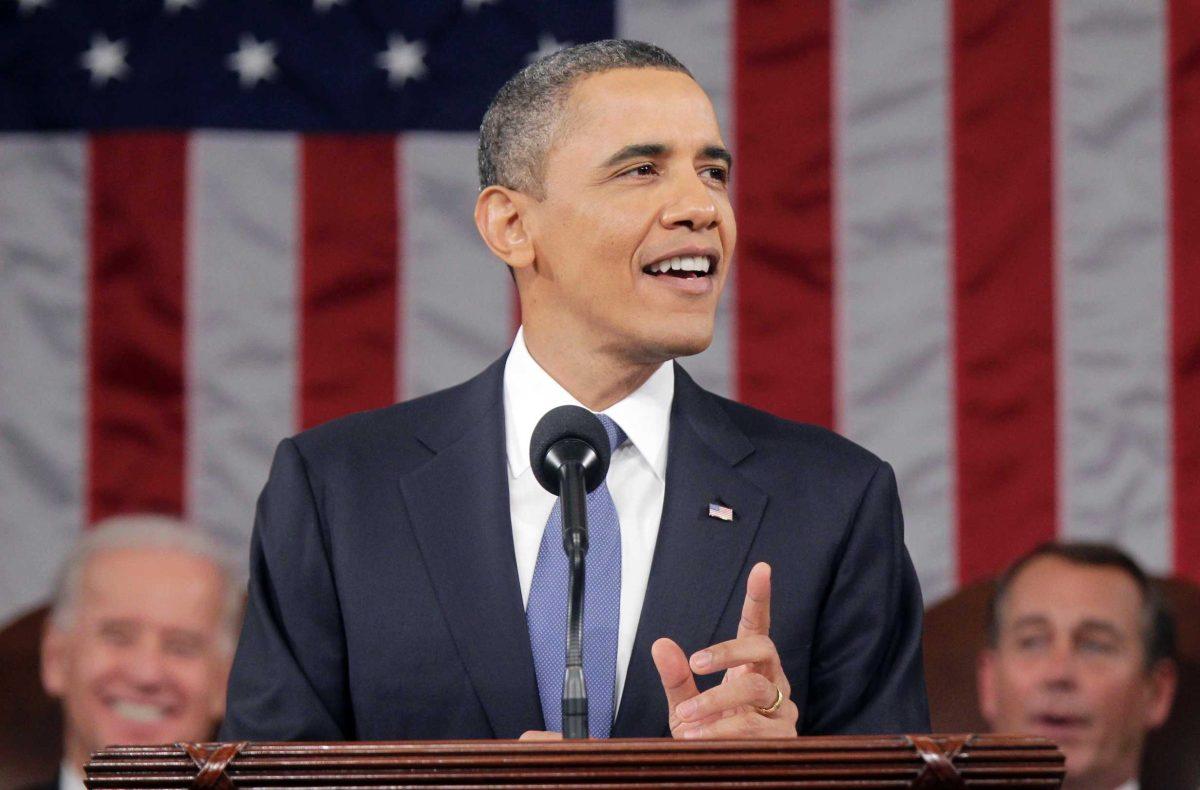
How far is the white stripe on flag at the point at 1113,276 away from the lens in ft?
11.0

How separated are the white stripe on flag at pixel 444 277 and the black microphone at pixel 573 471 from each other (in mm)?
1815

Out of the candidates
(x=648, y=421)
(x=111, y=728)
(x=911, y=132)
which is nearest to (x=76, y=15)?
(x=111, y=728)

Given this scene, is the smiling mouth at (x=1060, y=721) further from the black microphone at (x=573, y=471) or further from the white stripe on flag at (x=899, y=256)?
the black microphone at (x=573, y=471)

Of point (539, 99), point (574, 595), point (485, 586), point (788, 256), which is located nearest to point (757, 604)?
point (574, 595)

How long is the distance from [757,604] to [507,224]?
26.8 inches

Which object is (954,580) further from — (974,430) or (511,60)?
(511,60)

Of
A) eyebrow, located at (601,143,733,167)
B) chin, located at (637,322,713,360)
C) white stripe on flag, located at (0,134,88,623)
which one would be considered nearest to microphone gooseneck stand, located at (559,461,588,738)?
chin, located at (637,322,713,360)

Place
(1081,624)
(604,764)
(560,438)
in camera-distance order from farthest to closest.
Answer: (1081,624) → (560,438) → (604,764)

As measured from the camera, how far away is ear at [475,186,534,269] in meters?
2.09

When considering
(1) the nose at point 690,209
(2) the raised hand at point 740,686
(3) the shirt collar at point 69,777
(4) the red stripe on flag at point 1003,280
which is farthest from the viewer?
(4) the red stripe on flag at point 1003,280

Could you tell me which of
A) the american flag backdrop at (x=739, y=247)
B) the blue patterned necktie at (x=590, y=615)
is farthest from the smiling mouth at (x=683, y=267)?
the american flag backdrop at (x=739, y=247)

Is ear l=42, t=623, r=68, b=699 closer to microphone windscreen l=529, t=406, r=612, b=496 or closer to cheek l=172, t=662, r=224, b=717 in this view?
cheek l=172, t=662, r=224, b=717

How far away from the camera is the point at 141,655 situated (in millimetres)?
3209

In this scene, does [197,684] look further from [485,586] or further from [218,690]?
[485,586]
